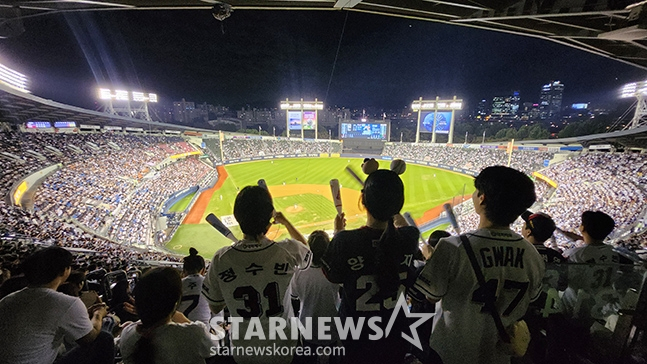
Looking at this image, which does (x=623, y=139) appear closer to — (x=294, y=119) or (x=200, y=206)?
(x=200, y=206)

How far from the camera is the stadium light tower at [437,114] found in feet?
174

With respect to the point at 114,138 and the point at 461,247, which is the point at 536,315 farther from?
the point at 114,138

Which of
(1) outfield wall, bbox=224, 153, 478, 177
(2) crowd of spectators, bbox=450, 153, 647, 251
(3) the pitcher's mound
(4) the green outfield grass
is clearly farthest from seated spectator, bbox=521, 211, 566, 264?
(1) outfield wall, bbox=224, 153, 478, 177

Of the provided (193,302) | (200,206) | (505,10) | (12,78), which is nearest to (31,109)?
(12,78)

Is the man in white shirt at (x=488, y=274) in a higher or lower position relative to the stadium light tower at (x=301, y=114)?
lower

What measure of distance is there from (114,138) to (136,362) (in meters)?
40.8

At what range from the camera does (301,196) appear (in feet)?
98.6

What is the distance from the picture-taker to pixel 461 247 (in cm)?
193

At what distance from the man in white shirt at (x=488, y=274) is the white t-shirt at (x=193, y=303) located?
9.74 ft

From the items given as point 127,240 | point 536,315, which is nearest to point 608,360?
point 536,315

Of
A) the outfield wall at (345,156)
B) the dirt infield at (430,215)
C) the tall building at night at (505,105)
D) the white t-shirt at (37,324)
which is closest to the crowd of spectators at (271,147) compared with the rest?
the outfield wall at (345,156)

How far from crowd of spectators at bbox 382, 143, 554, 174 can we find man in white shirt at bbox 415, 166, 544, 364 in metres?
36.7

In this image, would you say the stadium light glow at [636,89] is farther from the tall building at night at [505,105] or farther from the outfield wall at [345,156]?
the tall building at night at [505,105]

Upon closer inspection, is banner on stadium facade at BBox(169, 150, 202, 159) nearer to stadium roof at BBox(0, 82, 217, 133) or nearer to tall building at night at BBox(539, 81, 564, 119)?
stadium roof at BBox(0, 82, 217, 133)
